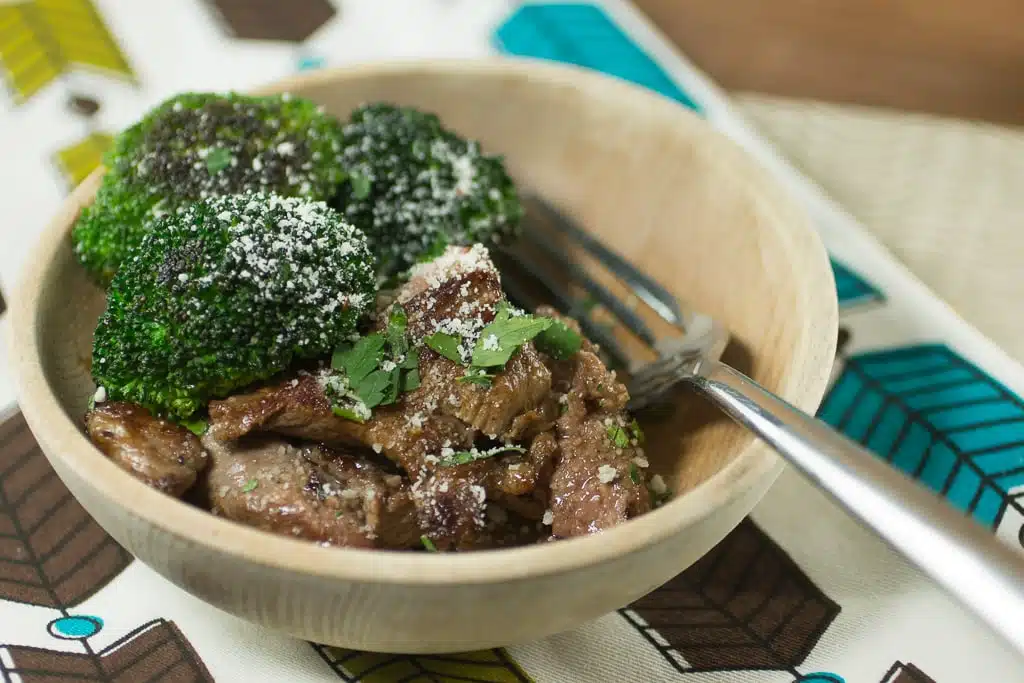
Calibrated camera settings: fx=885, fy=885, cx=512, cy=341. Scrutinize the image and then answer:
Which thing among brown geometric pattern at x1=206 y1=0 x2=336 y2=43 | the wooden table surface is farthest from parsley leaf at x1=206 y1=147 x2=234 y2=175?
the wooden table surface

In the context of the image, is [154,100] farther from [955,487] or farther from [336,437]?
[955,487]

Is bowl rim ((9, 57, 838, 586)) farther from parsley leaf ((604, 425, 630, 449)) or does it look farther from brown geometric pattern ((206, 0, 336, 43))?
brown geometric pattern ((206, 0, 336, 43))

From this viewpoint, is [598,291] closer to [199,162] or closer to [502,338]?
[502,338]

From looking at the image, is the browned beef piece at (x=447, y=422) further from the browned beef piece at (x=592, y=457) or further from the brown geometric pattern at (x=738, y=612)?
the brown geometric pattern at (x=738, y=612)

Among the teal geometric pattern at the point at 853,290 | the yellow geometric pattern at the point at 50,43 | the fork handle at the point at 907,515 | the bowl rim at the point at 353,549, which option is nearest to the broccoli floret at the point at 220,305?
the bowl rim at the point at 353,549

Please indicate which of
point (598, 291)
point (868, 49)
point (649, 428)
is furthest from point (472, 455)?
point (868, 49)

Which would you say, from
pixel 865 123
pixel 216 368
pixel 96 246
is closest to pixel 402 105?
pixel 96 246

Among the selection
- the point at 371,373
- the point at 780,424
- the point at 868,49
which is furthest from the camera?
the point at 868,49
